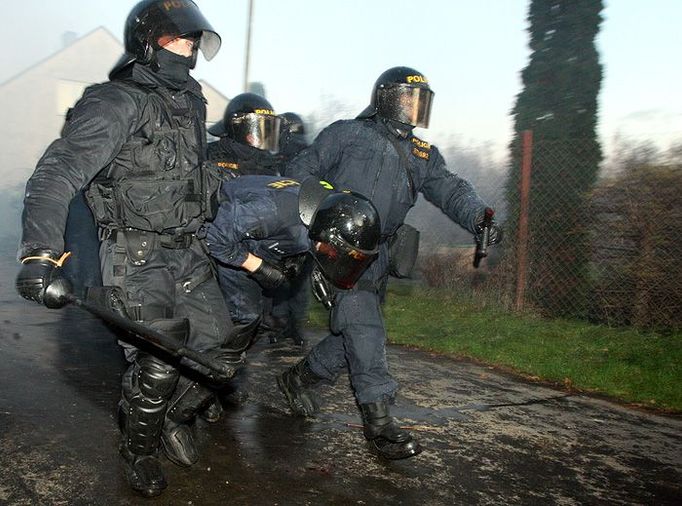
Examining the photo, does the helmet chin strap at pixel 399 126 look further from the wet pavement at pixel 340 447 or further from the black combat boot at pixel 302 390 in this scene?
the wet pavement at pixel 340 447

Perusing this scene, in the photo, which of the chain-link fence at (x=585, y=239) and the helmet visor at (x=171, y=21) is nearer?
the helmet visor at (x=171, y=21)

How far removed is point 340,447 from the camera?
3.53 m

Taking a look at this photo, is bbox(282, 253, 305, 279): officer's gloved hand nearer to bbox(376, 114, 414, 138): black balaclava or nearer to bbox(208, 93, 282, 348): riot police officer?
bbox(376, 114, 414, 138): black balaclava

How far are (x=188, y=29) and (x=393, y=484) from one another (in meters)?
2.18

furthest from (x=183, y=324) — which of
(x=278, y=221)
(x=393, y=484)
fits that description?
(x=393, y=484)

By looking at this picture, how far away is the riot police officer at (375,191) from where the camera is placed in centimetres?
358

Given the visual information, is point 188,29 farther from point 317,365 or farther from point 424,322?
point 424,322

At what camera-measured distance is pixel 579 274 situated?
23.9ft

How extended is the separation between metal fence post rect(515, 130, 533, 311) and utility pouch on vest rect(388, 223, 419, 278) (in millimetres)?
3919

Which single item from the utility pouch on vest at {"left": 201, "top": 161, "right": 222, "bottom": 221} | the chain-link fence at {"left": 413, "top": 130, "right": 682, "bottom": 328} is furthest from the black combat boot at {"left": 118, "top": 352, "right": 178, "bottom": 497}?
the chain-link fence at {"left": 413, "top": 130, "right": 682, "bottom": 328}

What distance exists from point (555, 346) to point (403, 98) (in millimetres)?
3291

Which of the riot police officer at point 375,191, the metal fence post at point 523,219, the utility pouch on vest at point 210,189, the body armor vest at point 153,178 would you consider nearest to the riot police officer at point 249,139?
the riot police officer at point 375,191

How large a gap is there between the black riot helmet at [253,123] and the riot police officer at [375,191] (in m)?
1.75

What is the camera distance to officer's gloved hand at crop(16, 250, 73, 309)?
2.35 meters
